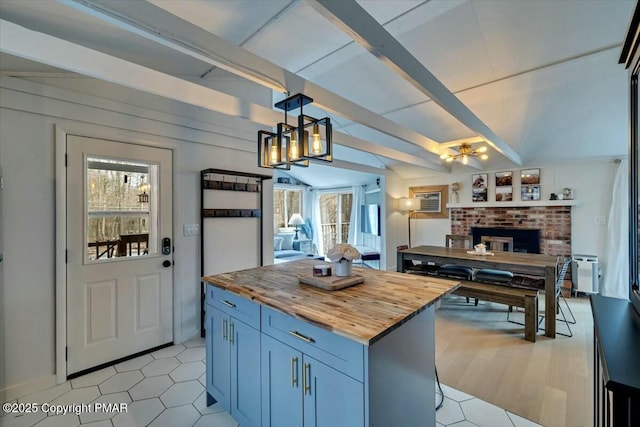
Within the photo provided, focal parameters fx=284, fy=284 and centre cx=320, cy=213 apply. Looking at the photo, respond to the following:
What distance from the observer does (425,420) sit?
155 centimetres

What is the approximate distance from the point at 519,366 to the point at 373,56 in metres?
3.19

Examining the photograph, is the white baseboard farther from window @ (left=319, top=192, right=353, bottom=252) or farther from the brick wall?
window @ (left=319, top=192, right=353, bottom=252)

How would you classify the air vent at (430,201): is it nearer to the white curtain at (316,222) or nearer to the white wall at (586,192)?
the white wall at (586,192)

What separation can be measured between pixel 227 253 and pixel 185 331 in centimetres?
91

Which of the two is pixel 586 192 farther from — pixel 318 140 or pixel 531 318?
pixel 318 140

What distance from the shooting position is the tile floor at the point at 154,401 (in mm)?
1835

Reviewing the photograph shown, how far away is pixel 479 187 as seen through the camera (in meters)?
5.59

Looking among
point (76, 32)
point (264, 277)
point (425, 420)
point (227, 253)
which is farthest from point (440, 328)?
point (76, 32)

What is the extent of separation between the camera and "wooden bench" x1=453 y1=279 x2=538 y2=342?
116 inches

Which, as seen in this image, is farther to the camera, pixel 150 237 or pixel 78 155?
pixel 150 237

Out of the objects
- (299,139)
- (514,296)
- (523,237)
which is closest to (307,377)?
(299,139)

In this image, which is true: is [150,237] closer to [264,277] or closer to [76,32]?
[264,277]

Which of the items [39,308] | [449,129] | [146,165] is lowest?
[39,308]

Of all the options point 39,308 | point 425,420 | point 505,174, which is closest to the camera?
point 425,420
